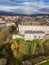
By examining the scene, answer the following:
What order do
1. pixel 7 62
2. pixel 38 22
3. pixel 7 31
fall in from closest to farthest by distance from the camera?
pixel 7 62
pixel 7 31
pixel 38 22

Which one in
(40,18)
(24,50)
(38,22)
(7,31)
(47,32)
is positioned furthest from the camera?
(40,18)

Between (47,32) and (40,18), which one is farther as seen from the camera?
(40,18)

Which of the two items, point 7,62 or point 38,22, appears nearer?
point 7,62

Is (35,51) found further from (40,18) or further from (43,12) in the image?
(40,18)

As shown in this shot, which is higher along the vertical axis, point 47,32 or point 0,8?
point 0,8

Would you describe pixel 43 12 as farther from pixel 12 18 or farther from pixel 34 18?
pixel 12 18

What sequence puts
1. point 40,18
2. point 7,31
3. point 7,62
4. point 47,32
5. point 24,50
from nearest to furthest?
point 7,62 < point 24,50 < point 7,31 < point 47,32 < point 40,18

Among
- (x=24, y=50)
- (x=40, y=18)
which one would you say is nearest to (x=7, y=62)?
(x=24, y=50)

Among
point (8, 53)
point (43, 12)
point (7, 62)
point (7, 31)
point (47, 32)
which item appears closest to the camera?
point (7, 62)

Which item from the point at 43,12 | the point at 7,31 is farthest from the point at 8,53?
the point at 43,12
